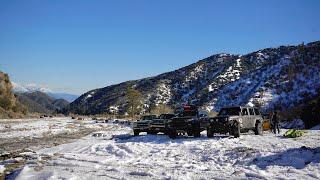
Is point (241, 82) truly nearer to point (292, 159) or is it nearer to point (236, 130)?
point (236, 130)

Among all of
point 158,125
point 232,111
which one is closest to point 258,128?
point 232,111

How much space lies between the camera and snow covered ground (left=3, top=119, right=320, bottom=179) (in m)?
12.7

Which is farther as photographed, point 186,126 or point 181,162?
point 186,126

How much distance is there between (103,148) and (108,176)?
741cm

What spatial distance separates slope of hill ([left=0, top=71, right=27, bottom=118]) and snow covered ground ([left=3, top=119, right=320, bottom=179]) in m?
71.3

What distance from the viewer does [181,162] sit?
15453mm

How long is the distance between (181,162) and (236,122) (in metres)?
8.31

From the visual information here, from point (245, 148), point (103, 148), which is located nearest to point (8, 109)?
point (103, 148)

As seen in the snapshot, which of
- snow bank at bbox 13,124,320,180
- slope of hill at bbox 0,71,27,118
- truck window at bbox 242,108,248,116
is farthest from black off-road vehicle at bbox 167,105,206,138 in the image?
slope of hill at bbox 0,71,27,118

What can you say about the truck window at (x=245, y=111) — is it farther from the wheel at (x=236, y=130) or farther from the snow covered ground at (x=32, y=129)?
the snow covered ground at (x=32, y=129)

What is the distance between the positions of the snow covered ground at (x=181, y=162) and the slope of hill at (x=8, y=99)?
71.3m

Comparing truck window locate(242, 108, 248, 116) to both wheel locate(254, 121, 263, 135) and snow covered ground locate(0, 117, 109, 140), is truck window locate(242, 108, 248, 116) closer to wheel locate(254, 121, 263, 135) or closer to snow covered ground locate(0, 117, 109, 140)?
wheel locate(254, 121, 263, 135)

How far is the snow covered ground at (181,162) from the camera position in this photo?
1272 cm

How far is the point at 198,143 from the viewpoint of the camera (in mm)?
20000
